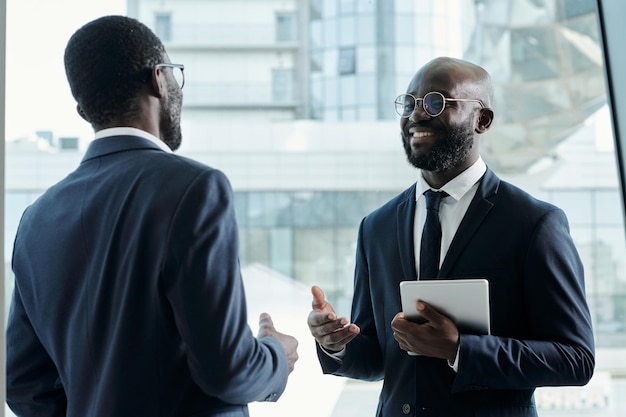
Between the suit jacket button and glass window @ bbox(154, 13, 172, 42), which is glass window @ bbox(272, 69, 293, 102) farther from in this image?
the suit jacket button

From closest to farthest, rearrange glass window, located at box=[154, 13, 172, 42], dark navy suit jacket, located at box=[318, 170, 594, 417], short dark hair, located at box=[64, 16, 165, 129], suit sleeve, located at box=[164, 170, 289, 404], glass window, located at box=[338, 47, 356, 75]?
suit sleeve, located at box=[164, 170, 289, 404], short dark hair, located at box=[64, 16, 165, 129], dark navy suit jacket, located at box=[318, 170, 594, 417], glass window, located at box=[338, 47, 356, 75], glass window, located at box=[154, 13, 172, 42]

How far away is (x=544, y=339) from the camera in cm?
167

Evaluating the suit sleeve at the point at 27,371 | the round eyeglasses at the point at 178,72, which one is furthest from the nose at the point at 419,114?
the suit sleeve at the point at 27,371

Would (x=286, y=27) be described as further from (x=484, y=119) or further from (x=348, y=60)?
(x=484, y=119)

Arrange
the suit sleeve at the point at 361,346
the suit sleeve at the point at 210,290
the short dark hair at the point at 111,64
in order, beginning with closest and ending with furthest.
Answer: the suit sleeve at the point at 210,290
the short dark hair at the point at 111,64
the suit sleeve at the point at 361,346

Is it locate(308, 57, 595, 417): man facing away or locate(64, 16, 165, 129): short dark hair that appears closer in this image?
locate(64, 16, 165, 129): short dark hair

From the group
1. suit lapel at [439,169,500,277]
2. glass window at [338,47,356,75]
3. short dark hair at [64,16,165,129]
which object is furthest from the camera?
glass window at [338,47,356,75]

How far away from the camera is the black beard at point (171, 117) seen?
1456 mm

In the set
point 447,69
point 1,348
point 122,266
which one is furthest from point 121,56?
point 447,69

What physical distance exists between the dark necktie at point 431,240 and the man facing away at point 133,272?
41 centimetres

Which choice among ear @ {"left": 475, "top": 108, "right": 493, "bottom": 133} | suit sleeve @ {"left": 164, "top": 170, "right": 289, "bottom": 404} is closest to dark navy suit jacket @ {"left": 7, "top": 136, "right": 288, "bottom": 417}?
suit sleeve @ {"left": 164, "top": 170, "right": 289, "bottom": 404}

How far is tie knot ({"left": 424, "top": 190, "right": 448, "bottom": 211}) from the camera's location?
1.84 metres

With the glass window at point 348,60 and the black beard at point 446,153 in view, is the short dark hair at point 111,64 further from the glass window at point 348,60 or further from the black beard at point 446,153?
the glass window at point 348,60

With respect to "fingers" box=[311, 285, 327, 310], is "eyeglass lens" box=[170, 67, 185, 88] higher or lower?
higher
